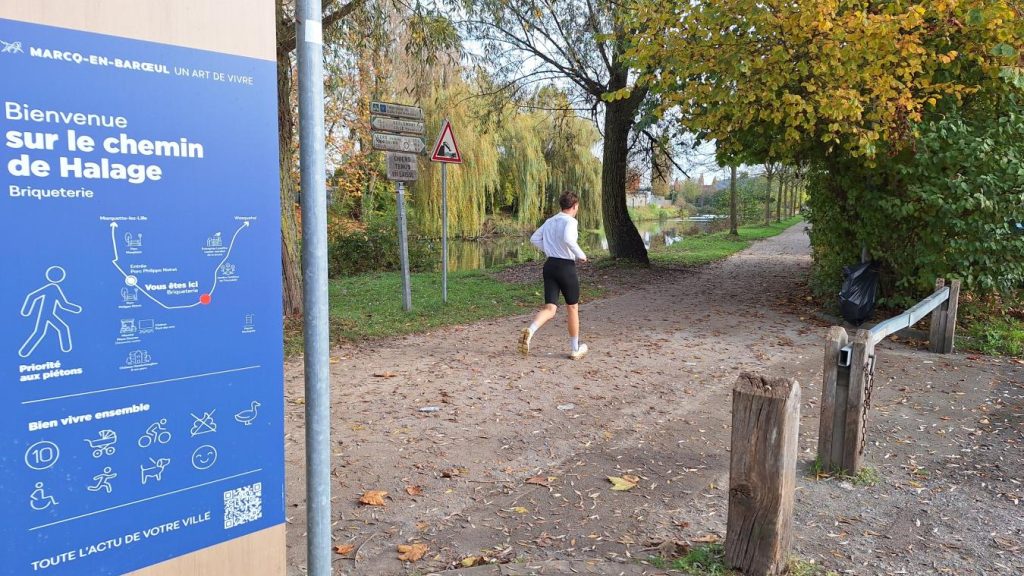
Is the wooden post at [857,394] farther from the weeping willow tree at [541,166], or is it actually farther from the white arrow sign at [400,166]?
the weeping willow tree at [541,166]

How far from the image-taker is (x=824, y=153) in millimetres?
9789

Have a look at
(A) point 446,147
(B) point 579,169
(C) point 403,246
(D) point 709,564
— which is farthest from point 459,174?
(D) point 709,564

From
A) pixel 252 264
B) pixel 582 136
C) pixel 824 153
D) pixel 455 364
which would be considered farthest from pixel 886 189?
pixel 582 136

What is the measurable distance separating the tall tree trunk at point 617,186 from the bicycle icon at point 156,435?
14923 mm

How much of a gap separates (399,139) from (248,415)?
25.1 feet

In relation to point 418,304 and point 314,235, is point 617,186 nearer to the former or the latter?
point 418,304

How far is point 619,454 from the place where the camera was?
15.8 feet

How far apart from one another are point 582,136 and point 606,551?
85.4 feet

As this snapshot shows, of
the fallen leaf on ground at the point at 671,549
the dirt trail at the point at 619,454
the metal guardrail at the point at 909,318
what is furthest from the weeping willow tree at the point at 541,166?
the fallen leaf on ground at the point at 671,549

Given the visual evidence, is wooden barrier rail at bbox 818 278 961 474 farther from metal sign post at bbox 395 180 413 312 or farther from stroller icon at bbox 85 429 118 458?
metal sign post at bbox 395 180 413 312

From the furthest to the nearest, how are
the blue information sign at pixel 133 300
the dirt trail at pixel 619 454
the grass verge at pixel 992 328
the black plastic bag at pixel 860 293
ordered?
the black plastic bag at pixel 860 293, the grass verge at pixel 992 328, the dirt trail at pixel 619 454, the blue information sign at pixel 133 300

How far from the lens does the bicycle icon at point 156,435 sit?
211 centimetres

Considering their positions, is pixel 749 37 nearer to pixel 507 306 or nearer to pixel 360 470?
pixel 507 306

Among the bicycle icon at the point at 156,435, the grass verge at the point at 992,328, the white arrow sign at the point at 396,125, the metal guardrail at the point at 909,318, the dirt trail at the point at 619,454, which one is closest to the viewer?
the bicycle icon at the point at 156,435
